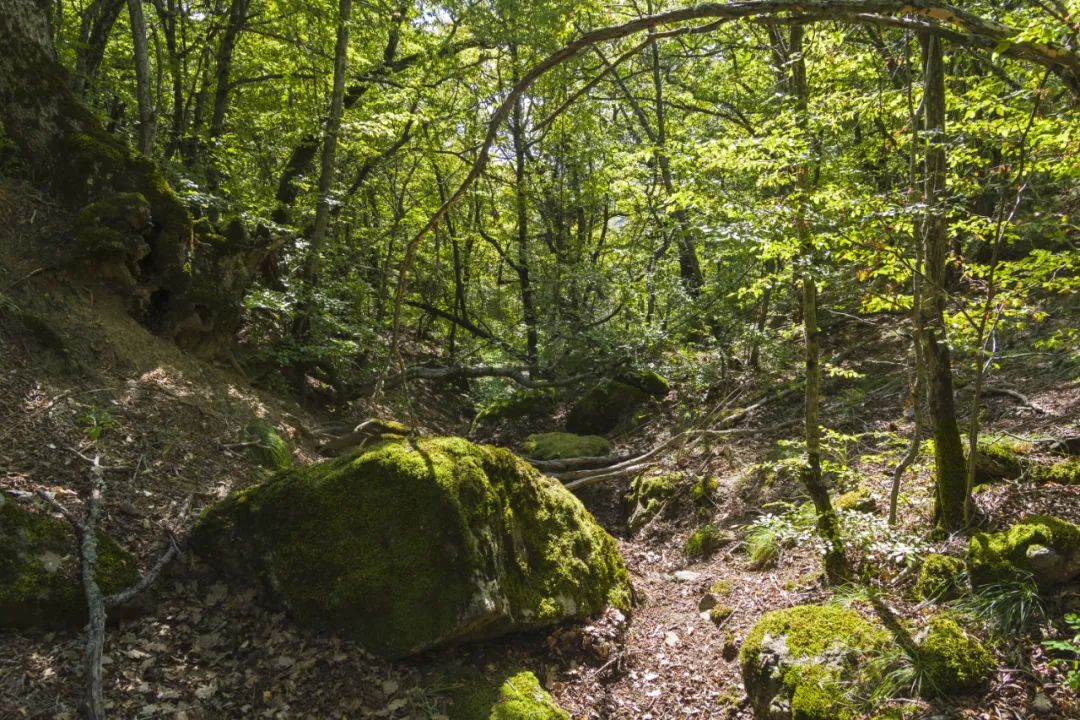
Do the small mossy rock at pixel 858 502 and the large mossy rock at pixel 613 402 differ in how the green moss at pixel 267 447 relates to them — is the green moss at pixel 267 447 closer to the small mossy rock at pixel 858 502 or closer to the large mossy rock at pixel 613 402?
the small mossy rock at pixel 858 502

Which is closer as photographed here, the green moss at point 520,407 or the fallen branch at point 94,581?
the fallen branch at point 94,581

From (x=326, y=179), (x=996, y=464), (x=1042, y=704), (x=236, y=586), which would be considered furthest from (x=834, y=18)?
(x=326, y=179)

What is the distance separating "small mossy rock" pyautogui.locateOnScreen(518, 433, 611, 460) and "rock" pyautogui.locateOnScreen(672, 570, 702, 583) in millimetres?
3322

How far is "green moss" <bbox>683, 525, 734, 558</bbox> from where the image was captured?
7.05 m

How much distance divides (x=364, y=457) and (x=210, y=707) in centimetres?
185

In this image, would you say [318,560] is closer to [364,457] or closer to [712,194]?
[364,457]

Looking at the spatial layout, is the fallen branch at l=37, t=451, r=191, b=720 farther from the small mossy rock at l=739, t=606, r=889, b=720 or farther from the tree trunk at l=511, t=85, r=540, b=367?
the tree trunk at l=511, t=85, r=540, b=367

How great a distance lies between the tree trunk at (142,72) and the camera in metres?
8.08

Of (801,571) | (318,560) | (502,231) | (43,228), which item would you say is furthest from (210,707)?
(502,231)

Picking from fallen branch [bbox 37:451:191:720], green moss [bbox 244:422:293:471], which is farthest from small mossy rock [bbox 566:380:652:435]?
fallen branch [bbox 37:451:191:720]

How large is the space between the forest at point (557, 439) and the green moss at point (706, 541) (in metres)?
0.04

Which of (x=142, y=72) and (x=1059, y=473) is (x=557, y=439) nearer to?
(x=1059, y=473)

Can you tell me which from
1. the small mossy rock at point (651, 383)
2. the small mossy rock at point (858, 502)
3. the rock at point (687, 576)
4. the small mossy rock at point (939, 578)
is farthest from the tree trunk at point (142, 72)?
the small mossy rock at point (939, 578)

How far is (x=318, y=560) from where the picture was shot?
4.35 m
